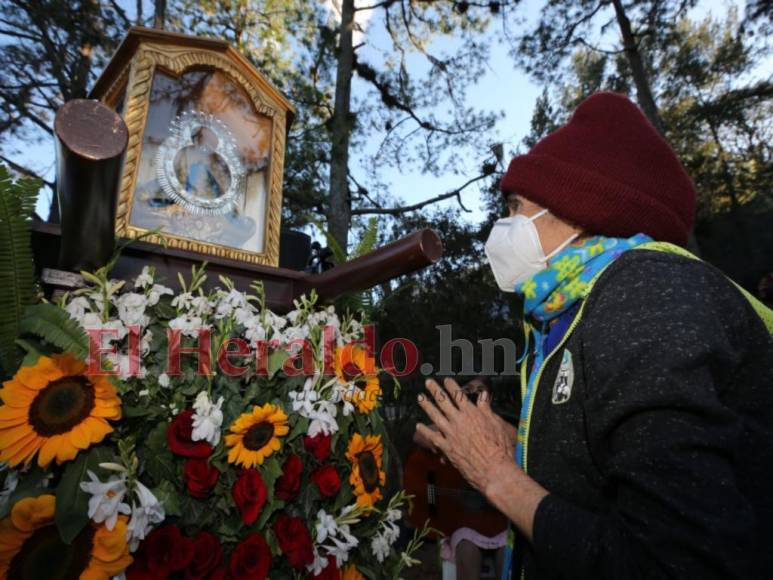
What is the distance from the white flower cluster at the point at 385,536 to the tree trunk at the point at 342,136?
4024 millimetres

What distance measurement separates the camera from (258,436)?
1306 mm

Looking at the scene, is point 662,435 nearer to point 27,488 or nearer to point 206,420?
point 206,420

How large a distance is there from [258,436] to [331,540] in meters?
0.43

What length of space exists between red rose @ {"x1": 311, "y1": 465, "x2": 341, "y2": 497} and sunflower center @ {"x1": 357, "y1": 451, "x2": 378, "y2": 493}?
0.37 ft

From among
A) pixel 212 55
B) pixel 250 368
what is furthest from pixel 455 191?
pixel 250 368

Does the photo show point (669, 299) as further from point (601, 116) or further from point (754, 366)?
point (601, 116)

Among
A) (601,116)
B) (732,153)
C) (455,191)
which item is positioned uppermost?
(732,153)

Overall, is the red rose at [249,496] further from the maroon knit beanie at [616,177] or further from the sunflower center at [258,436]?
the maroon knit beanie at [616,177]

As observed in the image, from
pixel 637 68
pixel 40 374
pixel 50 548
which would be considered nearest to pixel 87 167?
pixel 40 374

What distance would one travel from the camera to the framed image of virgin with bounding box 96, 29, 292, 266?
170cm

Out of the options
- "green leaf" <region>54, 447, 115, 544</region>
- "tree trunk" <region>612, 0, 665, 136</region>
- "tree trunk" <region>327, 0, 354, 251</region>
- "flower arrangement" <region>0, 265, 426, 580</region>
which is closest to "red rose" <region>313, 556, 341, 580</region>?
"flower arrangement" <region>0, 265, 426, 580</region>

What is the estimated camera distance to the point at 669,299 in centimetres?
96

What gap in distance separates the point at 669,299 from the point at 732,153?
12.9 m

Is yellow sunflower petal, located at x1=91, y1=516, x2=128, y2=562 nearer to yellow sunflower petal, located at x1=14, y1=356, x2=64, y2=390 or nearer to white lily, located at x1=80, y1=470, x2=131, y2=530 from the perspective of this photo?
white lily, located at x1=80, y1=470, x2=131, y2=530
